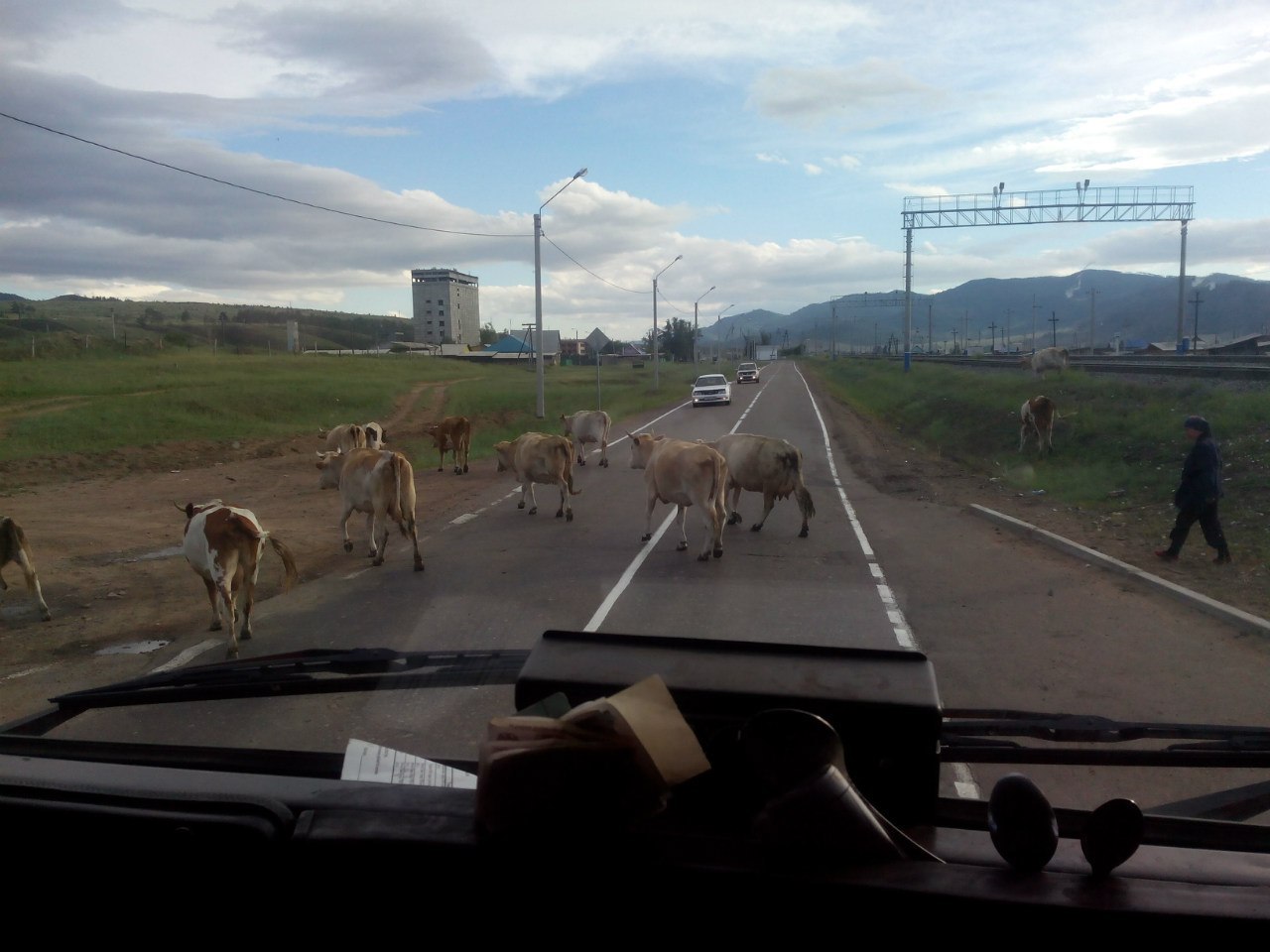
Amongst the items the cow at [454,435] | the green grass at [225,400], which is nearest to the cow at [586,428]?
the cow at [454,435]

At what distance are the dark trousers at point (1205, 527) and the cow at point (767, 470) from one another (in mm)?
4593

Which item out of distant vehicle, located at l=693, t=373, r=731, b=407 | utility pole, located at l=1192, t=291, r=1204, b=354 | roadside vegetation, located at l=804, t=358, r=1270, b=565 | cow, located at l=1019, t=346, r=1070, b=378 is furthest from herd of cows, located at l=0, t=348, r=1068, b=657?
utility pole, located at l=1192, t=291, r=1204, b=354

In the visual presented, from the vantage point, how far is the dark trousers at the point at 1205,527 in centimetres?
1201

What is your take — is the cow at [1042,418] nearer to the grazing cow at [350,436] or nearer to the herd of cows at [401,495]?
the herd of cows at [401,495]

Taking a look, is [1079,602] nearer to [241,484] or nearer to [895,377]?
[241,484]

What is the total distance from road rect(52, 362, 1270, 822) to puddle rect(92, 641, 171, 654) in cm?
93

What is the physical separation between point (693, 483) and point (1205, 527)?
20.2 feet

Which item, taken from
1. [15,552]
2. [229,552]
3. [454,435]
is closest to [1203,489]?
[229,552]

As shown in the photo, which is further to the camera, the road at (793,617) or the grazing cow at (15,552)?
the grazing cow at (15,552)

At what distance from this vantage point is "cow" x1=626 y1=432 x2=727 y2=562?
1258cm

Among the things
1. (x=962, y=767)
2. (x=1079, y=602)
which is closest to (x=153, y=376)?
(x=1079, y=602)

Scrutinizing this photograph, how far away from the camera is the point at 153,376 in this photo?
4253 cm

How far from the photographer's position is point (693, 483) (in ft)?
42.8

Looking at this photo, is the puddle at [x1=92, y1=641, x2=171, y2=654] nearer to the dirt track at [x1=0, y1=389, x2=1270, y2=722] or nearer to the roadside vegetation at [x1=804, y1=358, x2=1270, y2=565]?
the dirt track at [x1=0, y1=389, x2=1270, y2=722]
